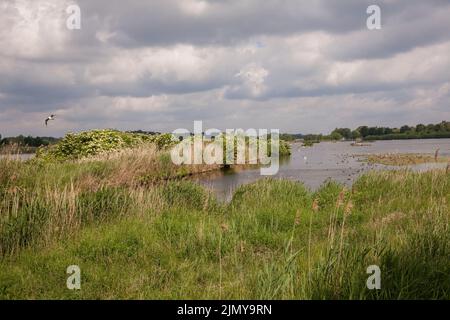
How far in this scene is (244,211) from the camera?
403 inches

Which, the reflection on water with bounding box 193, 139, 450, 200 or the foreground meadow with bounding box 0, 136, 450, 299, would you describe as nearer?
the foreground meadow with bounding box 0, 136, 450, 299

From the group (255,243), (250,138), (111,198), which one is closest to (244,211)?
(255,243)

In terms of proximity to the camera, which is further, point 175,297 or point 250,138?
point 250,138

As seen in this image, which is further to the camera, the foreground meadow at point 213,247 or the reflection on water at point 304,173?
the reflection on water at point 304,173

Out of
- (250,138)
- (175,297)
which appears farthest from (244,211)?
(250,138)

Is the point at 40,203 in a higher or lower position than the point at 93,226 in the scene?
higher

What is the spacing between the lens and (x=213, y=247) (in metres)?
7.20

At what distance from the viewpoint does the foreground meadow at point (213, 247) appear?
4.85 meters

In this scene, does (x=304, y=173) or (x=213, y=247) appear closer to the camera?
(x=213, y=247)

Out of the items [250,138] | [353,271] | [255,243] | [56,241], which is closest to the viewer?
[353,271]

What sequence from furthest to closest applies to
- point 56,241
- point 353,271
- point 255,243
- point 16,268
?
point 255,243 → point 56,241 → point 16,268 → point 353,271

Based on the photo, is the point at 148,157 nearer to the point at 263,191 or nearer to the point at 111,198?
the point at 263,191

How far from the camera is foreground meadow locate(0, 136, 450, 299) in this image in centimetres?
485
